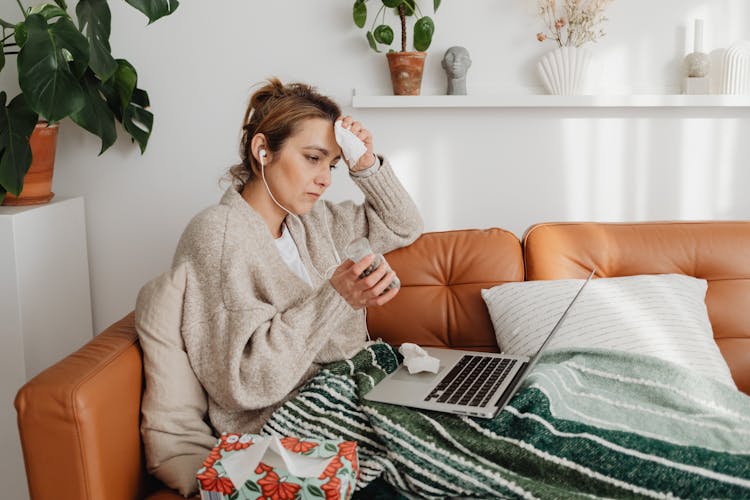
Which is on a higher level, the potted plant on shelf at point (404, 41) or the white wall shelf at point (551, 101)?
the potted plant on shelf at point (404, 41)

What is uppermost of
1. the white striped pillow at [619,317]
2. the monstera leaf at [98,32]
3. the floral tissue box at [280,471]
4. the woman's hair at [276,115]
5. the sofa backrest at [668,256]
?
the monstera leaf at [98,32]

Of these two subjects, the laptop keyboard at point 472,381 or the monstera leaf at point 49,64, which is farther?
the monstera leaf at point 49,64

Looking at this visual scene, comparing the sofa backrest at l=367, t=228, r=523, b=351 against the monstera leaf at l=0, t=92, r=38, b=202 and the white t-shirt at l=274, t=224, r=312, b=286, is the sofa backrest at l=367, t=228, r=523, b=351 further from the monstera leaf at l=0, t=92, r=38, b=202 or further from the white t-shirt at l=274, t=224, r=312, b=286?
the monstera leaf at l=0, t=92, r=38, b=202

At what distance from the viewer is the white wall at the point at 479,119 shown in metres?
2.41

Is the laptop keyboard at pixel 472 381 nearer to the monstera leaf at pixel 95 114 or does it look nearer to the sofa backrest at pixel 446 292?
the sofa backrest at pixel 446 292

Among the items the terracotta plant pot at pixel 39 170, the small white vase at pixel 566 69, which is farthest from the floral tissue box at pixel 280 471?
the small white vase at pixel 566 69

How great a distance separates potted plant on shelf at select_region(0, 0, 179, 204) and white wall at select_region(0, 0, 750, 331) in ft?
0.61

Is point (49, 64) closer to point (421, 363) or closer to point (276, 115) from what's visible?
point (276, 115)

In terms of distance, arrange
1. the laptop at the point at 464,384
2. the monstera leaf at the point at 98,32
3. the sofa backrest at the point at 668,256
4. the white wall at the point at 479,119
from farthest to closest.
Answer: the white wall at the point at 479,119 → the monstera leaf at the point at 98,32 → the sofa backrest at the point at 668,256 → the laptop at the point at 464,384

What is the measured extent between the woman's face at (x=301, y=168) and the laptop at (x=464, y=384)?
0.47 meters

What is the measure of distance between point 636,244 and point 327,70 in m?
1.11

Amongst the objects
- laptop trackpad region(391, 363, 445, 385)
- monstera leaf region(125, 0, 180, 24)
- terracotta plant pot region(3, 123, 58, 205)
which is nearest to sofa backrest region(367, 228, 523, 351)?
laptop trackpad region(391, 363, 445, 385)

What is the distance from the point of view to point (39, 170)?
7.69 feet

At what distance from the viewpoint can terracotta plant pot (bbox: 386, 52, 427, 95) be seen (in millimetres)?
2316
